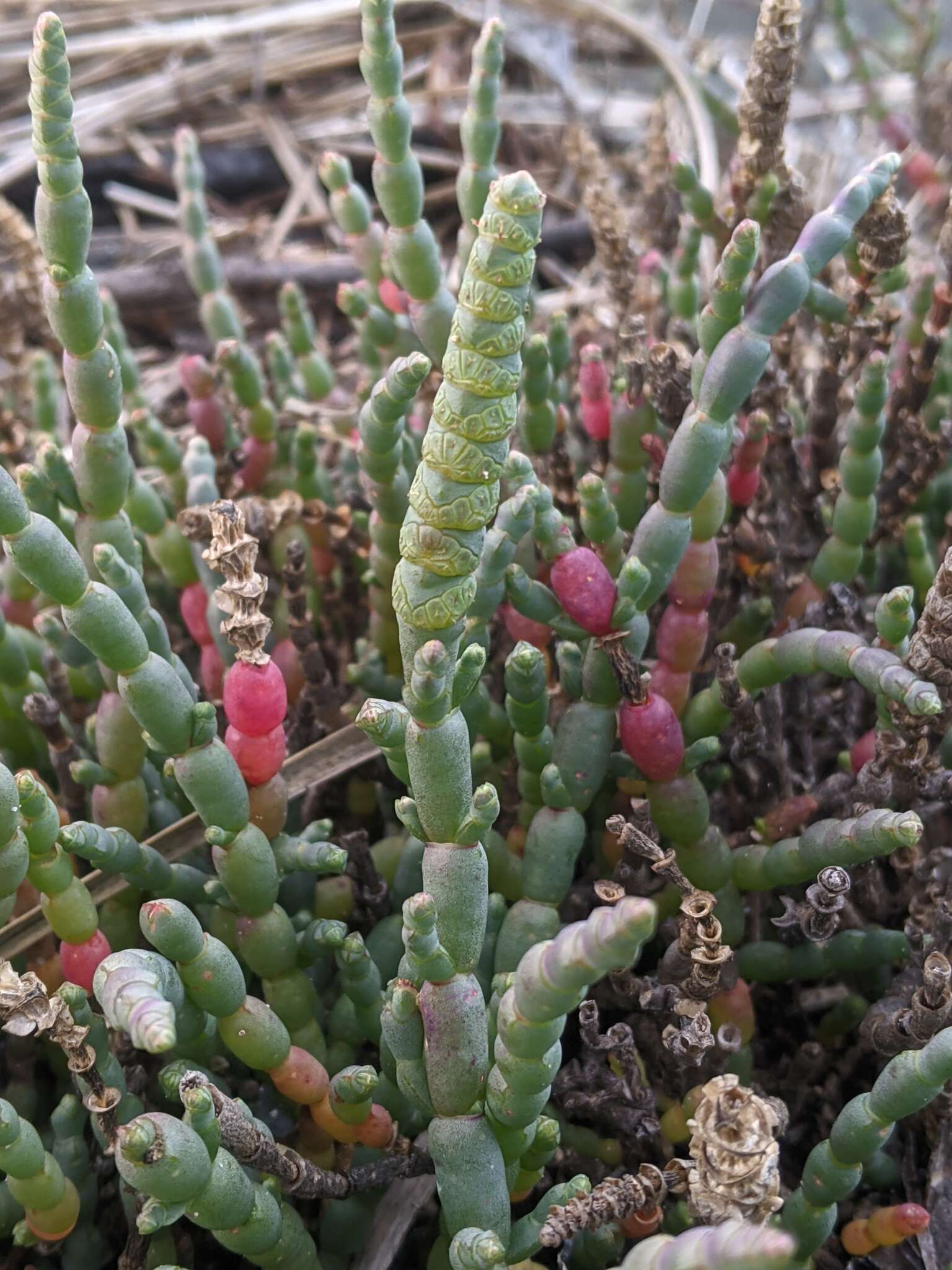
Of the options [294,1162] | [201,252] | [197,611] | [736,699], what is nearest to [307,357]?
[201,252]

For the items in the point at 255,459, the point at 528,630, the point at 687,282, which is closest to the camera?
the point at 528,630

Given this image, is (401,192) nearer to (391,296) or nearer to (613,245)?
(391,296)

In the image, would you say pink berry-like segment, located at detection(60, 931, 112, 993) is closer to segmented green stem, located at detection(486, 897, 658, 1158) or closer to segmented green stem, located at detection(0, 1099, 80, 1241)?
→ segmented green stem, located at detection(0, 1099, 80, 1241)

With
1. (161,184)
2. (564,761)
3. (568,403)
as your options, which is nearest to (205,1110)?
(564,761)

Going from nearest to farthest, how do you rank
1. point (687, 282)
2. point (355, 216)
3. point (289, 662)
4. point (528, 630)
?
point (528, 630)
point (289, 662)
point (355, 216)
point (687, 282)

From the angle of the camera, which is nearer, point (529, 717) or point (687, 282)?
point (529, 717)

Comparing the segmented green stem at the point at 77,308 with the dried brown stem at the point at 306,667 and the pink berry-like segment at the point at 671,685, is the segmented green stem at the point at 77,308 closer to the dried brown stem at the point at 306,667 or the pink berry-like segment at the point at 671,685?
the dried brown stem at the point at 306,667

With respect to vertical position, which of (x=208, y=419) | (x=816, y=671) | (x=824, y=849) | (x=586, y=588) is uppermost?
(x=208, y=419)

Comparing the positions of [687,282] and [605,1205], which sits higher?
[687,282]
